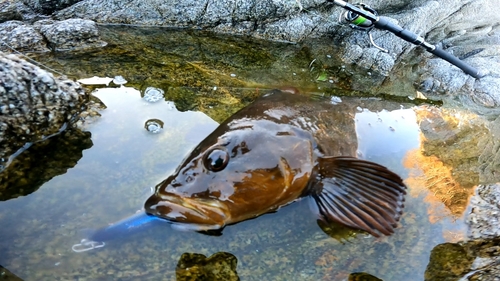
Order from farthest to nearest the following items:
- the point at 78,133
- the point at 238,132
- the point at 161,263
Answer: the point at 78,133, the point at 238,132, the point at 161,263

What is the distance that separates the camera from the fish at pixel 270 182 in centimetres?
229

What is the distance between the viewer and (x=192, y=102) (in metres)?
3.64

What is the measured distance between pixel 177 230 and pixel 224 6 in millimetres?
3907

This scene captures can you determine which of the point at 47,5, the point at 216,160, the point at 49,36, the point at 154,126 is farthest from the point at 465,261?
the point at 47,5

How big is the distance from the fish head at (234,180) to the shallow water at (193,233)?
5.9 inches

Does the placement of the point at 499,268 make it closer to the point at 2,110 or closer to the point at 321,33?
the point at 2,110

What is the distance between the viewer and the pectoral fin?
8.00 ft

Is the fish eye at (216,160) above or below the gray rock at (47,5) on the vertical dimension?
above

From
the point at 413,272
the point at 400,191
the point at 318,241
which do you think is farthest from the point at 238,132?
the point at 413,272

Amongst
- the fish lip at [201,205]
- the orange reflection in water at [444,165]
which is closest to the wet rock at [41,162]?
the fish lip at [201,205]

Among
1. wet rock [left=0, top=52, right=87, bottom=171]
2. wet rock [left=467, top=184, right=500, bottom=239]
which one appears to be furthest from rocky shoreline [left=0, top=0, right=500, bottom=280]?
wet rock [left=467, top=184, right=500, bottom=239]

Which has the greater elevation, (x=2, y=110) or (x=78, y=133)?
(x=78, y=133)

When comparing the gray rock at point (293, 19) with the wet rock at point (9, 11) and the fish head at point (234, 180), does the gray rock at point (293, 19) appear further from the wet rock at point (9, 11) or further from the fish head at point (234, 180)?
the fish head at point (234, 180)

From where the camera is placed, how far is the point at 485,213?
2738 millimetres
